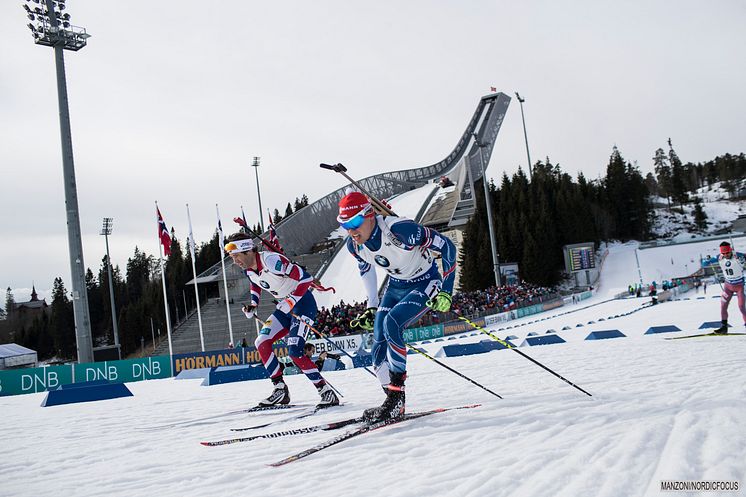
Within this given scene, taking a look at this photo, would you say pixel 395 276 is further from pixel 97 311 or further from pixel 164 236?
pixel 97 311

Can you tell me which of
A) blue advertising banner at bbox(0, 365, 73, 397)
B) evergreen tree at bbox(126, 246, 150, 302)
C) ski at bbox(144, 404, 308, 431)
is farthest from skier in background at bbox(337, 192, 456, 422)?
evergreen tree at bbox(126, 246, 150, 302)

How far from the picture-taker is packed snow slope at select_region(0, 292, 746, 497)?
3174 mm

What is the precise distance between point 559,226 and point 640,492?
196 feet

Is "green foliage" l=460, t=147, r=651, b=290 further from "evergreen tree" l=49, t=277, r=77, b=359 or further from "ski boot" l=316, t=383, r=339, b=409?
"evergreen tree" l=49, t=277, r=77, b=359


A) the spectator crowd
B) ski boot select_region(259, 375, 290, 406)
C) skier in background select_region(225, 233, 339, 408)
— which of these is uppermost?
skier in background select_region(225, 233, 339, 408)

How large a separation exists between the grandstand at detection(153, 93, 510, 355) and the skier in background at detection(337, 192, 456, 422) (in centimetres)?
3380

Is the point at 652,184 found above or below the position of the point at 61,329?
above

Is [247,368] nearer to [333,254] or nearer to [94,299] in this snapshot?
[333,254]

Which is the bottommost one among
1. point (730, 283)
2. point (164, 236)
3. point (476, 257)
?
point (730, 283)

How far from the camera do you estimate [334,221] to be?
67938 millimetres

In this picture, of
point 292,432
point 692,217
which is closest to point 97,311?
point 292,432

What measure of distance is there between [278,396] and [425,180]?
264ft

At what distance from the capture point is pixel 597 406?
5.04 metres

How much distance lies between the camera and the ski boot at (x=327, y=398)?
6989 mm
